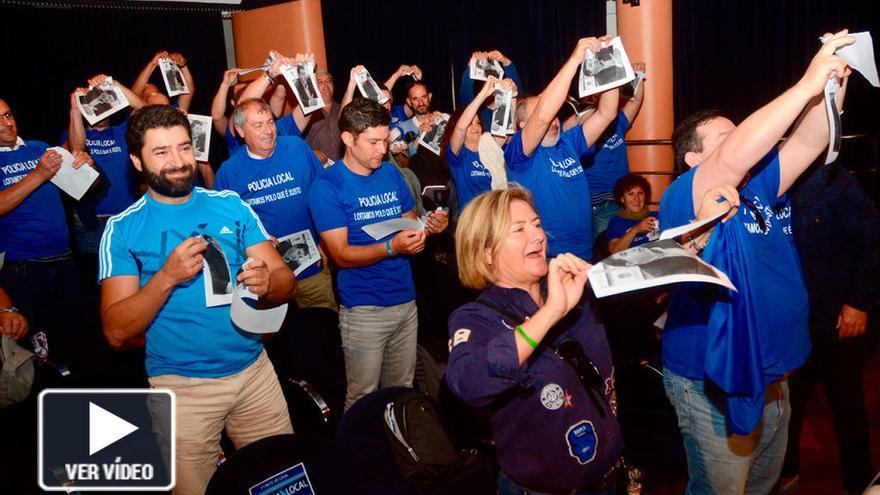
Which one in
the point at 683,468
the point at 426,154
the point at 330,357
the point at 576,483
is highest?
the point at 426,154

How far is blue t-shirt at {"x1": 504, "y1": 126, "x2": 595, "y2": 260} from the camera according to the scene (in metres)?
3.40

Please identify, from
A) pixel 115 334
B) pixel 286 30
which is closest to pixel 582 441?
pixel 115 334

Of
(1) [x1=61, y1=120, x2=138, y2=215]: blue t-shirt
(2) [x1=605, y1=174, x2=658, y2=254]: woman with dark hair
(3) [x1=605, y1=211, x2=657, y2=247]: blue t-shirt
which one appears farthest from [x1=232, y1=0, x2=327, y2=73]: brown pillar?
(3) [x1=605, y1=211, x2=657, y2=247]: blue t-shirt

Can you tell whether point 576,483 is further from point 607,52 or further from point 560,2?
point 560,2

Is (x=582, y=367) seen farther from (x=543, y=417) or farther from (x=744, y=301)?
(x=744, y=301)

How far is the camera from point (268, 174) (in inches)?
151

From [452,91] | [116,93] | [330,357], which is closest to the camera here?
[330,357]

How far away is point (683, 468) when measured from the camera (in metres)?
2.99

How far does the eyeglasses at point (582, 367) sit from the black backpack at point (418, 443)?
1.97 ft

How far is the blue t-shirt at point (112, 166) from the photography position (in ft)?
16.8

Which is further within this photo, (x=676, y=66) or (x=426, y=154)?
(x=676, y=66)

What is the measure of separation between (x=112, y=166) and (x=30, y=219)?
1.03m

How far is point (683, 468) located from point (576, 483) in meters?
1.47

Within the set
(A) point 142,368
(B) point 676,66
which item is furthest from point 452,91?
(A) point 142,368
